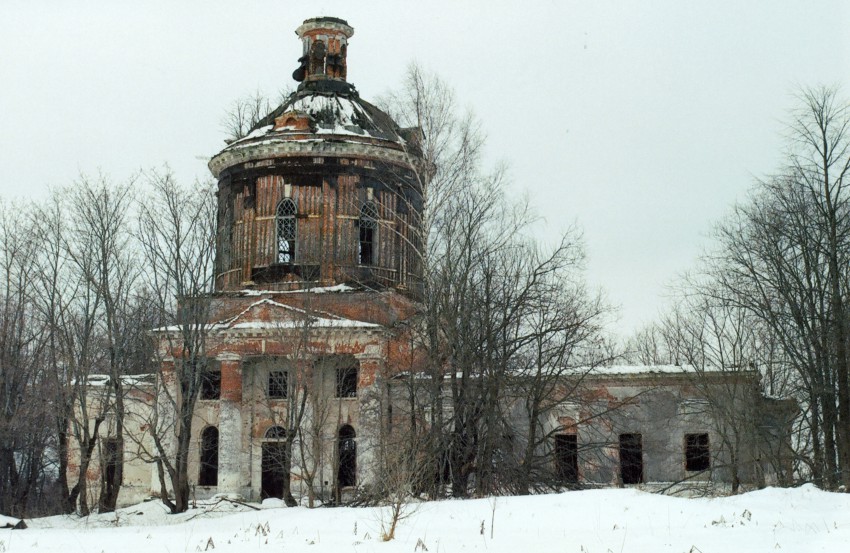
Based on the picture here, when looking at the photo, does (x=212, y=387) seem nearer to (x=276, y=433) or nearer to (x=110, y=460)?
(x=276, y=433)

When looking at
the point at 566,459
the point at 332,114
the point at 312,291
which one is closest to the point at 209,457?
the point at 312,291

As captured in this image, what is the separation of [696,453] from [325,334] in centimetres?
1040

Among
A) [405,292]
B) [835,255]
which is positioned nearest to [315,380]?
[405,292]

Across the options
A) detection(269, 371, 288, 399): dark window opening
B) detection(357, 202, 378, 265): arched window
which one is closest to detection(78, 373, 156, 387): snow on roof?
detection(269, 371, 288, 399): dark window opening

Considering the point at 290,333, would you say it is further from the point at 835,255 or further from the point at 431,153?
the point at 835,255

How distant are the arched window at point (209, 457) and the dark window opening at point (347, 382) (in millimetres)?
3758

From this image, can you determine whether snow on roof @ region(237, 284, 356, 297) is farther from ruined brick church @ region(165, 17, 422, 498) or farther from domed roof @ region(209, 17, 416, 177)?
domed roof @ region(209, 17, 416, 177)

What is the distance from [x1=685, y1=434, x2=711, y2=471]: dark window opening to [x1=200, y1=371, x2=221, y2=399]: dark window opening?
12.8 m

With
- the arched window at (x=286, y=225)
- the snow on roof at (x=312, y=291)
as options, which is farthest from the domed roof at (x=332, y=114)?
the snow on roof at (x=312, y=291)

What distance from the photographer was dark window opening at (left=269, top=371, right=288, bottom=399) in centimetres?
3098

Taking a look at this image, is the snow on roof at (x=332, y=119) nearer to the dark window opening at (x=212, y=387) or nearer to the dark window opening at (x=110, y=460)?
the dark window opening at (x=212, y=387)

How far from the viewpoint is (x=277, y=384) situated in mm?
31594

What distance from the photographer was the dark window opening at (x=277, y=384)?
31.0 metres

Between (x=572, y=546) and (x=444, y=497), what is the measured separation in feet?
34.1
